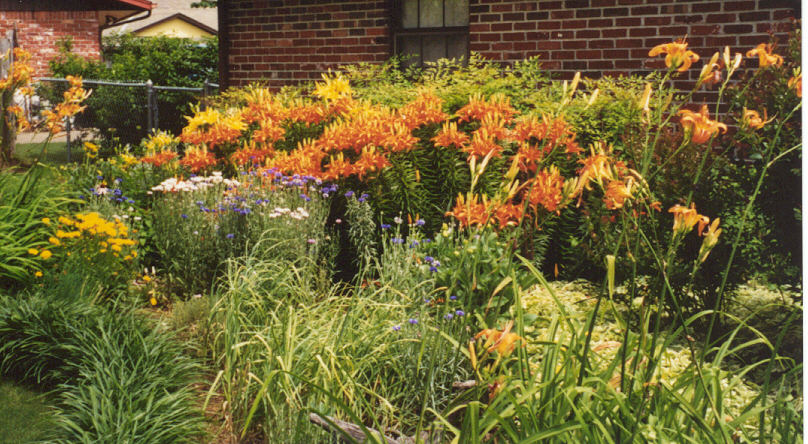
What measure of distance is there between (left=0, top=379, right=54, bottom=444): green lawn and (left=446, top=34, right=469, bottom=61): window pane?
618 cm

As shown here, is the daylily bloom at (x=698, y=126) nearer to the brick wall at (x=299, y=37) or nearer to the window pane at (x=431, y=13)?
the window pane at (x=431, y=13)

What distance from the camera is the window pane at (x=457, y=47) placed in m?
8.93

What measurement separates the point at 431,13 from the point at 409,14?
0.28m

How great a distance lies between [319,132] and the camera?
653cm

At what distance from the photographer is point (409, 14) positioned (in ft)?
30.2

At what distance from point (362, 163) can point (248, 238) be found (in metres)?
0.93

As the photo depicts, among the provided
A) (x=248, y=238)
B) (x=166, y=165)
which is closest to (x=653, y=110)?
(x=248, y=238)

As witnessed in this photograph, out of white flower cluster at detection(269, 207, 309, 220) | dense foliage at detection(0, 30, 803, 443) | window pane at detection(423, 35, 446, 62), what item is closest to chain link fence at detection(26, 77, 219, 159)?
window pane at detection(423, 35, 446, 62)

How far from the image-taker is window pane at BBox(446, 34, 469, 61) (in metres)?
8.93

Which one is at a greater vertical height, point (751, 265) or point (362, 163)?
point (362, 163)

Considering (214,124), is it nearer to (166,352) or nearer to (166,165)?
(166,165)

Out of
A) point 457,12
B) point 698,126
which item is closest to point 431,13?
point 457,12

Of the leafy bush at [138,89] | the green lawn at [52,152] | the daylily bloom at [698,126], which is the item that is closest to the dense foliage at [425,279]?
the daylily bloom at [698,126]

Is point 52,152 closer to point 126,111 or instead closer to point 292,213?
point 126,111
